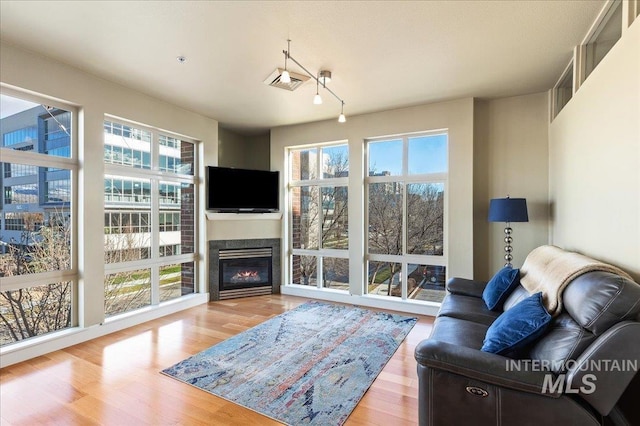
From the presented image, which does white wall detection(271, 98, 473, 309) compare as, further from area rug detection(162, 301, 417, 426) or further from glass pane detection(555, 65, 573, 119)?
area rug detection(162, 301, 417, 426)

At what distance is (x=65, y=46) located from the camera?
284 centimetres

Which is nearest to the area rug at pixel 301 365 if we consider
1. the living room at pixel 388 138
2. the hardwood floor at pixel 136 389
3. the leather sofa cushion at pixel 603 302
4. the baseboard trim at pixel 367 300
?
the hardwood floor at pixel 136 389

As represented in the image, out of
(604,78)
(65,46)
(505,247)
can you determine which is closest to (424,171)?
(505,247)

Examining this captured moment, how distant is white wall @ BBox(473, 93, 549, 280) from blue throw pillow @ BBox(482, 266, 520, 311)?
1.30 meters

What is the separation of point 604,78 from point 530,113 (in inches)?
74.1

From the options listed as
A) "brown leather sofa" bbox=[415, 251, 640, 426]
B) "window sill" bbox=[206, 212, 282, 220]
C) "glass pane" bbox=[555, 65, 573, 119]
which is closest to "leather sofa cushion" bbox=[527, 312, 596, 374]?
"brown leather sofa" bbox=[415, 251, 640, 426]

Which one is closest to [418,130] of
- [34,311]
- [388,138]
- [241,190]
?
[388,138]

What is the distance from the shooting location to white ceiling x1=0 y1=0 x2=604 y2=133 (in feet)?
7.56

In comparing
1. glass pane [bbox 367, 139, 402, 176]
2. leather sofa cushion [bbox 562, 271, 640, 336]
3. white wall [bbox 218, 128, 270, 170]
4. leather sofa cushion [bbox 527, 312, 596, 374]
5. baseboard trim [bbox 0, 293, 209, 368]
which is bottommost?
baseboard trim [bbox 0, 293, 209, 368]

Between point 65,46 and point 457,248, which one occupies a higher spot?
point 65,46

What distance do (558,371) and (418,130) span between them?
3.46 metres

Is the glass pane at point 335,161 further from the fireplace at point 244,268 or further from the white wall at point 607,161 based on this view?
the white wall at point 607,161

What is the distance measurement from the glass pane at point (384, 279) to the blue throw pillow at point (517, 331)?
2815 millimetres

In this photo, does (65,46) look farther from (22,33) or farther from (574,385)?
(574,385)
